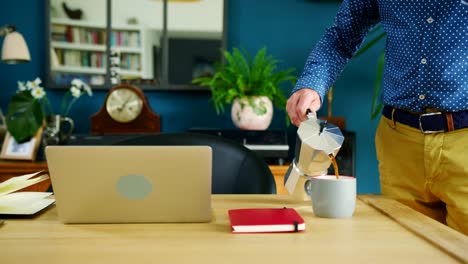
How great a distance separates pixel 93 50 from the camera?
324 centimetres

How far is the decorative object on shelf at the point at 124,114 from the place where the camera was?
9.93 feet

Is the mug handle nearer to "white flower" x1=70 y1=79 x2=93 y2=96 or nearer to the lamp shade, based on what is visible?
"white flower" x1=70 y1=79 x2=93 y2=96

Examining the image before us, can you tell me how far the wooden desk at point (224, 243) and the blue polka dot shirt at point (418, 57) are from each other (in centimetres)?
45

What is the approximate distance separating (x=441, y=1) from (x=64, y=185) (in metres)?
1.00

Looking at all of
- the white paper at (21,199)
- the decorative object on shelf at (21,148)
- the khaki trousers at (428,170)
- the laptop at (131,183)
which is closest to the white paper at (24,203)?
the white paper at (21,199)

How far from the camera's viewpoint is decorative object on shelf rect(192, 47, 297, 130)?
116 inches

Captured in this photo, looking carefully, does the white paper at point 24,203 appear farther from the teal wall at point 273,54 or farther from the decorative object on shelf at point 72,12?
the decorative object on shelf at point 72,12

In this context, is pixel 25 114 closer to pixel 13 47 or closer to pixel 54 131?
pixel 54 131

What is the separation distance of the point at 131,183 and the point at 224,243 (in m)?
0.19

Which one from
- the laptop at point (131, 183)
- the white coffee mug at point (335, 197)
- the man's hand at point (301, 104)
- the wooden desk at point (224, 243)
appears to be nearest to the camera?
the wooden desk at point (224, 243)

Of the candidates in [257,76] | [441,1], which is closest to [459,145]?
[441,1]

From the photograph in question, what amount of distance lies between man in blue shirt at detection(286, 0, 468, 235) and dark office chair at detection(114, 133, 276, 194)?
0.24 metres

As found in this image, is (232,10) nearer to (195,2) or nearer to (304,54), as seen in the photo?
(195,2)

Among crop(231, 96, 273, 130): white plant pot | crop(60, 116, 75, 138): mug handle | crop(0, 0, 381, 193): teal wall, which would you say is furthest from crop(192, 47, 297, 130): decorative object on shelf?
crop(60, 116, 75, 138): mug handle
